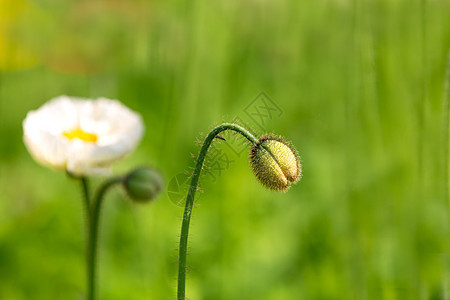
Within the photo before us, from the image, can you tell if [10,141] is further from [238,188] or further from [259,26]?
[259,26]

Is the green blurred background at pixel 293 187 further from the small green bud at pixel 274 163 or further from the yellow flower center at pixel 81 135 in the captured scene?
the small green bud at pixel 274 163

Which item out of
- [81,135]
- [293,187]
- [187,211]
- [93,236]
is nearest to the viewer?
[187,211]

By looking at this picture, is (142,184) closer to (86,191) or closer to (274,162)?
(86,191)

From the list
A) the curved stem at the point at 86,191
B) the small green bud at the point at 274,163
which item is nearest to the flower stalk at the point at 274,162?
the small green bud at the point at 274,163

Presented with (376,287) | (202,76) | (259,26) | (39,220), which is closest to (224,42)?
(202,76)

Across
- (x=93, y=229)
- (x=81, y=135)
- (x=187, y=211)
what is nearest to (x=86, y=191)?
(x=93, y=229)
